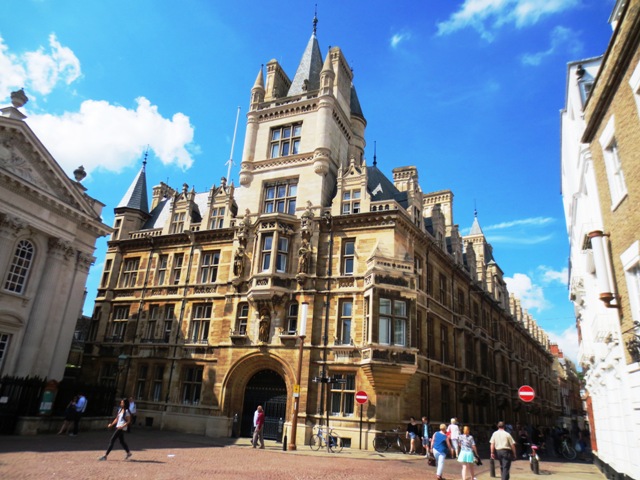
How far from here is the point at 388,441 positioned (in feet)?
72.1

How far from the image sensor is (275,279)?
2605 cm

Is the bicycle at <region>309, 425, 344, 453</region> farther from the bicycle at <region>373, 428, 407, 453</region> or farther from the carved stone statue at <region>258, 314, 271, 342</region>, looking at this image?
the carved stone statue at <region>258, 314, 271, 342</region>

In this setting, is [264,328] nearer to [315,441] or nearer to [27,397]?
[315,441]

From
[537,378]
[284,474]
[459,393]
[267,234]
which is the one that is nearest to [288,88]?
[267,234]

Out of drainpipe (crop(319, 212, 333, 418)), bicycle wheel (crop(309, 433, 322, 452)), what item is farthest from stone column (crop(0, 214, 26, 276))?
bicycle wheel (crop(309, 433, 322, 452))

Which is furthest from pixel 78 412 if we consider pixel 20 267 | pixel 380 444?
pixel 380 444

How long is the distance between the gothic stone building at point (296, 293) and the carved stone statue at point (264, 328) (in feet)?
0.23

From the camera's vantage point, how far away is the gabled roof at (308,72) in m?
32.9

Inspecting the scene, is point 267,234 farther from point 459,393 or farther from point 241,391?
point 459,393

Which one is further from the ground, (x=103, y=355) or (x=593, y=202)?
(x=593, y=202)

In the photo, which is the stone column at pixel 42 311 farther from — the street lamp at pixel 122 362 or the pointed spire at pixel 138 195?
the pointed spire at pixel 138 195

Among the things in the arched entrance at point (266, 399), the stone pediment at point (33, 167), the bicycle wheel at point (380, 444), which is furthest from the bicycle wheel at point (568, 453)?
the stone pediment at point (33, 167)

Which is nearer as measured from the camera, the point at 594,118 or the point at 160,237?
the point at 594,118

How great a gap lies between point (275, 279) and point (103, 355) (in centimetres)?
1474
